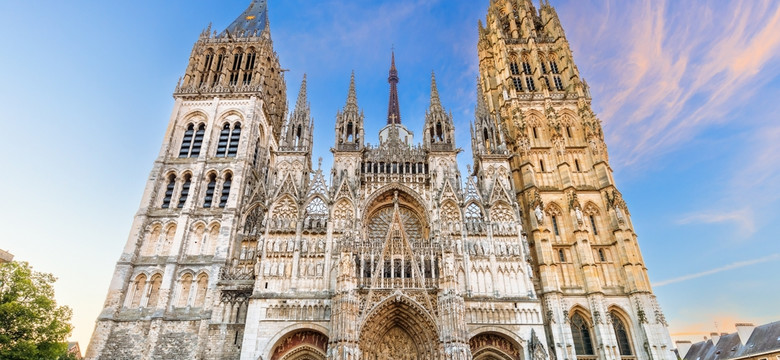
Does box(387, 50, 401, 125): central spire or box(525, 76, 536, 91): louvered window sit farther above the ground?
box(387, 50, 401, 125): central spire

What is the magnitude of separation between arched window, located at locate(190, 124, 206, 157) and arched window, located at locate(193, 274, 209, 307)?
1031 centimetres

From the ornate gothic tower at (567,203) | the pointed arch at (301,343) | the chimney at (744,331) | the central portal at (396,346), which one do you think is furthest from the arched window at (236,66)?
the chimney at (744,331)

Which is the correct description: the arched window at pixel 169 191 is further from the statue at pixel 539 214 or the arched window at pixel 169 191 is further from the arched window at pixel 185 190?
the statue at pixel 539 214

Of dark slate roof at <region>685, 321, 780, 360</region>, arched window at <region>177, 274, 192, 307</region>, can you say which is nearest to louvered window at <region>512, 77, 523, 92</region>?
dark slate roof at <region>685, 321, 780, 360</region>

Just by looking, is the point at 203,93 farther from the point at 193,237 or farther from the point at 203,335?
the point at 203,335

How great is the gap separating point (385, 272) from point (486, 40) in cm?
2763

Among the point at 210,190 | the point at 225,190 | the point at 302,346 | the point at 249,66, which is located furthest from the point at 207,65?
the point at 302,346

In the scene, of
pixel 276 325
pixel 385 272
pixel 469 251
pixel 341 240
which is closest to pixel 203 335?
pixel 276 325

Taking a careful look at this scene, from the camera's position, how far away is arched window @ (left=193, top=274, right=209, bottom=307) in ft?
83.4

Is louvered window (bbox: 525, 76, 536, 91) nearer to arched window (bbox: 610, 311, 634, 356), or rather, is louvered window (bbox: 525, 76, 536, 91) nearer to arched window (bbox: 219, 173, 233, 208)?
arched window (bbox: 610, 311, 634, 356)

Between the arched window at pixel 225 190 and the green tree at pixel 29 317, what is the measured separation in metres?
10.3

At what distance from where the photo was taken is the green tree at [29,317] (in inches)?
759

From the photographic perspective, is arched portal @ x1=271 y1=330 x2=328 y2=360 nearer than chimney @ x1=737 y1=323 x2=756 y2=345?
Yes

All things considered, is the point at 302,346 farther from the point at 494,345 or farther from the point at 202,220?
the point at 202,220
